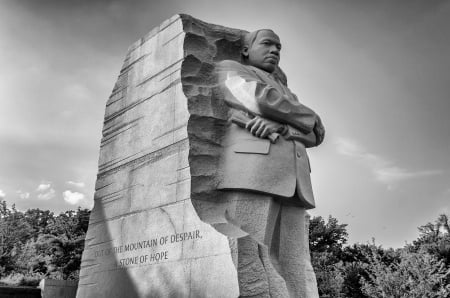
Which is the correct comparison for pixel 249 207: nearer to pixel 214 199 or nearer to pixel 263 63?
pixel 214 199

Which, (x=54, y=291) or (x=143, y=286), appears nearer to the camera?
(x=143, y=286)

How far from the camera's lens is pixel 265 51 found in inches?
260

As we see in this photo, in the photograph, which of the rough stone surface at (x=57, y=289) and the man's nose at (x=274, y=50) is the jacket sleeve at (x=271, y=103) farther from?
the rough stone surface at (x=57, y=289)

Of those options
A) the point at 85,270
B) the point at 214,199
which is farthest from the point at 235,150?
the point at 85,270

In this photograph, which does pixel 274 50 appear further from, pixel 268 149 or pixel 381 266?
pixel 381 266

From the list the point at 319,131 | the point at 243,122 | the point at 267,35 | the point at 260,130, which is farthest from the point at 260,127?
the point at 267,35

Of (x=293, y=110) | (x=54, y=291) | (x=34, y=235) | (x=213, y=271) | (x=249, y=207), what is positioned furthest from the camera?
(x=34, y=235)

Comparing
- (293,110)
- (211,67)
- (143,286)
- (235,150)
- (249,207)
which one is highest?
(211,67)

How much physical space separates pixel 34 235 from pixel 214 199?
2920 cm

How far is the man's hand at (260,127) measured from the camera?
18.6ft

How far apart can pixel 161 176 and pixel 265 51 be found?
219 centimetres

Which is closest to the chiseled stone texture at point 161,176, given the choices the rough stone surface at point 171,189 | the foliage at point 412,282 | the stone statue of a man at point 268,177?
the rough stone surface at point 171,189

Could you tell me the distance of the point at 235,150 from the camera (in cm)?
573

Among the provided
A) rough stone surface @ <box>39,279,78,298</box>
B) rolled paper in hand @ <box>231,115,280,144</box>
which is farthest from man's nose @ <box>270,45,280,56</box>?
rough stone surface @ <box>39,279,78,298</box>
